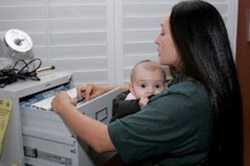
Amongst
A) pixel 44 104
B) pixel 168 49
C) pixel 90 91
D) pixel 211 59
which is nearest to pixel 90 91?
pixel 90 91

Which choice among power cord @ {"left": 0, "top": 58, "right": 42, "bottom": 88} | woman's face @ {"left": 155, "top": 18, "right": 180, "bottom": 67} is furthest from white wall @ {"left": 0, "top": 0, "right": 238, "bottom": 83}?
woman's face @ {"left": 155, "top": 18, "right": 180, "bottom": 67}

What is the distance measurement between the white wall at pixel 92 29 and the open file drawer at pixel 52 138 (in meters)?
0.45

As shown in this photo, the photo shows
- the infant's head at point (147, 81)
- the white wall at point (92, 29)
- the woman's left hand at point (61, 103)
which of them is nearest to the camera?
the woman's left hand at point (61, 103)

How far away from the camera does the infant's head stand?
1530mm

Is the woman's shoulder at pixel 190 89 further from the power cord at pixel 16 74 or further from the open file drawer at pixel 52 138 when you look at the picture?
the power cord at pixel 16 74

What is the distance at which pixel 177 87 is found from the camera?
3.46ft

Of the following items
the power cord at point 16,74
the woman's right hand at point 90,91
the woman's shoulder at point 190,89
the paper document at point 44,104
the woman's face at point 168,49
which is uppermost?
the woman's face at point 168,49

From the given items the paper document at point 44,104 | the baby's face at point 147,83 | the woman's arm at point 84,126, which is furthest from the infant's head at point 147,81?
the woman's arm at point 84,126

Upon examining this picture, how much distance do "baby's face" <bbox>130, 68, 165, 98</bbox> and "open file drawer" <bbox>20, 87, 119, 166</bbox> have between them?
0.17 m

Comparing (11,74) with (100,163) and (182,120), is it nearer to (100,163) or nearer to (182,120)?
(100,163)

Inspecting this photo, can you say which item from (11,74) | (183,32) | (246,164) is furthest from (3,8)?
(246,164)

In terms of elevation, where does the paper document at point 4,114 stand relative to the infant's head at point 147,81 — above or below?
below

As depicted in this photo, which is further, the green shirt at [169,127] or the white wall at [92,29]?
the white wall at [92,29]

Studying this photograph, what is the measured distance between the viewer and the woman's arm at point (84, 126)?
1.06 m
